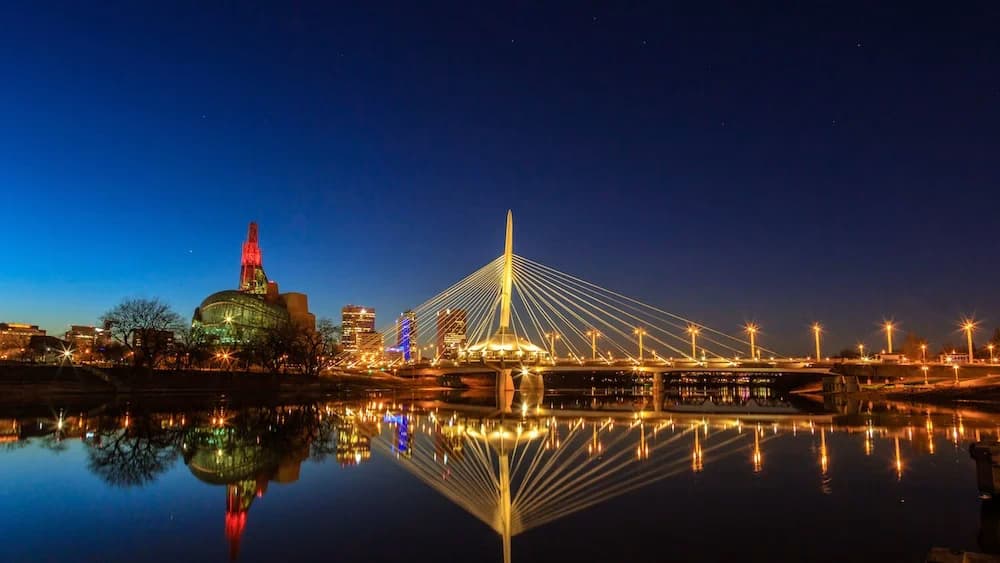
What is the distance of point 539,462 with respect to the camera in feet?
91.4

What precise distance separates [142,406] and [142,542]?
149 ft

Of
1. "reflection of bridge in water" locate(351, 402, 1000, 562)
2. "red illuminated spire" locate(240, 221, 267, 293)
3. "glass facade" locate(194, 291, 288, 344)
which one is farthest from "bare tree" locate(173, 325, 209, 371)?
"red illuminated spire" locate(240, 221, 267, 293)

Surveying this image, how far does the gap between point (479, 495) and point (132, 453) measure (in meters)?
17.3

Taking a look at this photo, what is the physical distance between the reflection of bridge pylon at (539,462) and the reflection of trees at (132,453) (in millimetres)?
9596

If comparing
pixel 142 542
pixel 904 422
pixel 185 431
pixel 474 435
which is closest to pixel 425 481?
pixel 142 542

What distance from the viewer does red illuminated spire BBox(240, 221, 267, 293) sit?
18525 centimetres

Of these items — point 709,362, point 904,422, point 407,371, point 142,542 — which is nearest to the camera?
point 142,542

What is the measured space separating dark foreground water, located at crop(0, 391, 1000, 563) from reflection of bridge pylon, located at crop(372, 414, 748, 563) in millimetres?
136

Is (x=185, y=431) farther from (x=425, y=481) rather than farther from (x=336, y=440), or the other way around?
(x=425, y=481)

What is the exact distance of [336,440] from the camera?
112 feet

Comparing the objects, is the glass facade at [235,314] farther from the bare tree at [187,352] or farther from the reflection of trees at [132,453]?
the reflection of trees at [132,453]

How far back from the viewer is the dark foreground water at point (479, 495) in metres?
14.6

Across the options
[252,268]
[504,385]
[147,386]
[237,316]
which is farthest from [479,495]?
[252,268]

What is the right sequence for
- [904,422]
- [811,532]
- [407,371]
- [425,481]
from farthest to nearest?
[407,371] → [904,422] → [425,481] → [811,532]
